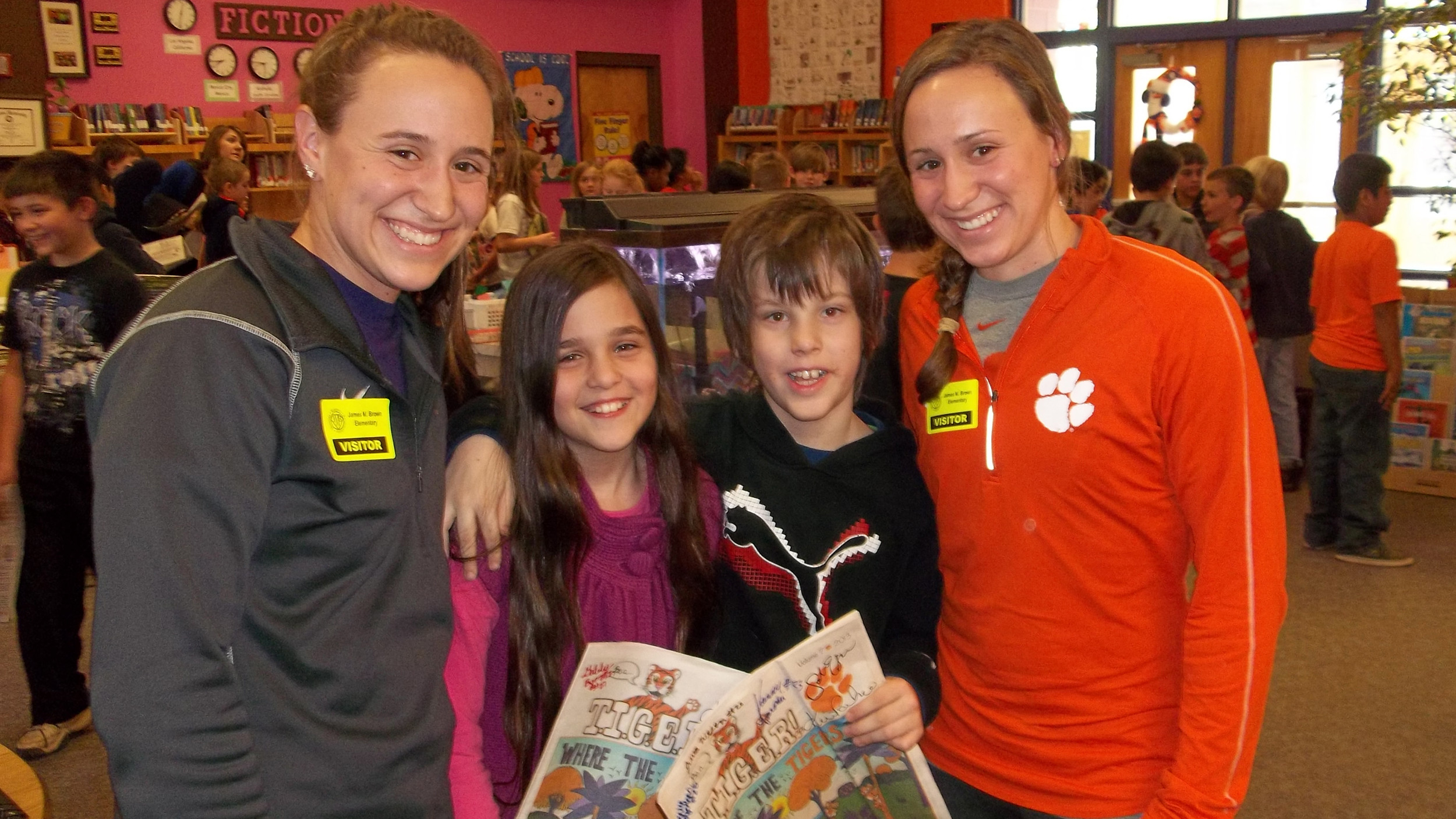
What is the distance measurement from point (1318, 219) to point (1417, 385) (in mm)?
3354

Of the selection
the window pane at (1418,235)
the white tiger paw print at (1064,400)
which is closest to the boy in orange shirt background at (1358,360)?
the window pane at (1418,235)

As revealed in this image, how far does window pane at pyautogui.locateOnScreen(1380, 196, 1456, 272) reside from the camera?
746 centimetres

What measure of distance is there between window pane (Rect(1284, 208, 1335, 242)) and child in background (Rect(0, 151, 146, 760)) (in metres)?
7.83

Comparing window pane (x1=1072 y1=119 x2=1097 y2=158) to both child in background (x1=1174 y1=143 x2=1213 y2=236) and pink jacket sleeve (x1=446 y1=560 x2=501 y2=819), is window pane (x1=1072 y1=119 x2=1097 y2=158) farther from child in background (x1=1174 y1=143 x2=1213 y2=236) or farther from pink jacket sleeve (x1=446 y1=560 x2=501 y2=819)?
pink jacket sleeve (x1=446 y1=560 x2=501 y2=819)

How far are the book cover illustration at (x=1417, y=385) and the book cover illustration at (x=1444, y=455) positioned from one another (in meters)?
0.25

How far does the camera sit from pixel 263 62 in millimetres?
9164

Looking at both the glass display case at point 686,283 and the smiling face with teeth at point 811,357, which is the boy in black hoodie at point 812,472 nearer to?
the smiling face with teeth at point 811,357

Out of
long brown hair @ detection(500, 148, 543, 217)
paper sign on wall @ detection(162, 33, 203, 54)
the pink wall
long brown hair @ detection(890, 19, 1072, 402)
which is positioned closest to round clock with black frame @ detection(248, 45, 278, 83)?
the pink wall

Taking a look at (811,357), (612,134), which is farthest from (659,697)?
(612,134)

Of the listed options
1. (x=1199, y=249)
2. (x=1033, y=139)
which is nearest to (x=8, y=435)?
(x=1033, y=139)

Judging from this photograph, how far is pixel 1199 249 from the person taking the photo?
4797 mm

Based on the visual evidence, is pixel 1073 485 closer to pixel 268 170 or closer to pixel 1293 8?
pixel 1293 8

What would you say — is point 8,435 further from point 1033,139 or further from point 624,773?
point 1033,139

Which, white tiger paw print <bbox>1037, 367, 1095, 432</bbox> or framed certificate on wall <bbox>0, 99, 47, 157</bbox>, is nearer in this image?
white tiger paw print <bbox>1037, 367, 1095, 432</bbox>
